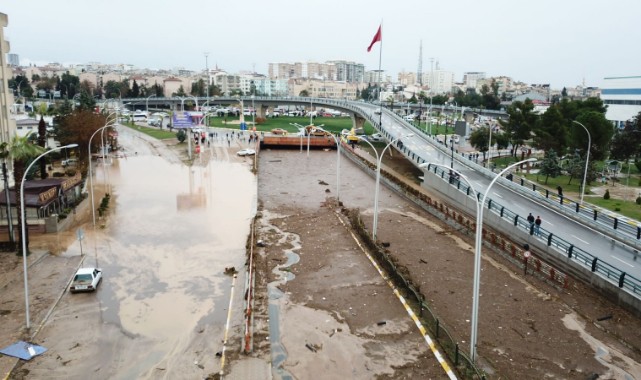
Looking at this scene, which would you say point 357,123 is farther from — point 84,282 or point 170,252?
→ point 84,282

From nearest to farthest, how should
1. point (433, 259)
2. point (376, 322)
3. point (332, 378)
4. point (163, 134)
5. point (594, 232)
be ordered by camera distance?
point (332, 378) → point (376, 322) → point (433, 259) → point (594, 232) → point (163, 134)

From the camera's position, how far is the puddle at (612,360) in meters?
16.1

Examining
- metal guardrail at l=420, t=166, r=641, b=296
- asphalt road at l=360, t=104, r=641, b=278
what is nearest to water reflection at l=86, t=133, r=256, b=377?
metal guardrail at l=420, t=166, r=641, b=296

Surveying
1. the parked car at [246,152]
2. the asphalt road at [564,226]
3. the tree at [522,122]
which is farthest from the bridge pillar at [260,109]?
the asphalt road at [564,226]

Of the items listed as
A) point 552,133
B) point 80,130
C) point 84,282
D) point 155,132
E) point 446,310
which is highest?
point 552,133

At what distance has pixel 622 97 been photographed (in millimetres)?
86312

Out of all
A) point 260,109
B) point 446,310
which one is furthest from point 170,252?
point 260,109

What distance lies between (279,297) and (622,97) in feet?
283

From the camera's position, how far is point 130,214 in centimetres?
3503

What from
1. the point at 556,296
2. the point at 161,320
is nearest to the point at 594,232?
the point at 556,296

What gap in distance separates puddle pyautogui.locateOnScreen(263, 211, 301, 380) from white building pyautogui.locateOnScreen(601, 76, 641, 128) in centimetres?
7498

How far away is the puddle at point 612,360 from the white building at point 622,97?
7699cm

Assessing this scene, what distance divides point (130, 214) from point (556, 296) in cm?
2694

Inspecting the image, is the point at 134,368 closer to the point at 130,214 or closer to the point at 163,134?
the point at 130,214
